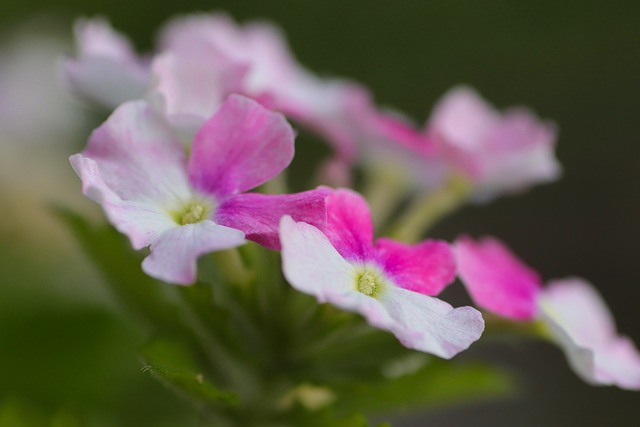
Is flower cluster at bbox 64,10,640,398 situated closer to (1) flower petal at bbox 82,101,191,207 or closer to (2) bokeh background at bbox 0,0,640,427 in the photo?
(1) flower petal at bbox 82,101,191,207

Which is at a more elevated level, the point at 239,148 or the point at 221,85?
the point at 221,85

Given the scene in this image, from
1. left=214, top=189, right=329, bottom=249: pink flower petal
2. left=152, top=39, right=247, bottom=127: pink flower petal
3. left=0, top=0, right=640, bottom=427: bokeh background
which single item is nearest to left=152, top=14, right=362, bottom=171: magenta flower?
left=152, top=39, right=247, bottom=127: pink flower petal

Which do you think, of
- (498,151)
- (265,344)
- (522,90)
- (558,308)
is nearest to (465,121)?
(498,151)

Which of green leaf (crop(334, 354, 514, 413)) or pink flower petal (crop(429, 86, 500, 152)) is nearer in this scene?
green leaf (crop(334, 354, 514, 413))

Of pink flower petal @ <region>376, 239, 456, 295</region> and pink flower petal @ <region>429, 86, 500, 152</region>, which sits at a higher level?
pink flower petal @ <region>429, 86, 500, 152</region>

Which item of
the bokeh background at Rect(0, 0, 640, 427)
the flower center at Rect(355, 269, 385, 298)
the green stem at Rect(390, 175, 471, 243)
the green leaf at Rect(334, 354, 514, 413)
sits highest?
the bokeh background at Rect(0, 0, 640, 427)

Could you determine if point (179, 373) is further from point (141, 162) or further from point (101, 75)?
point (101, 75)
